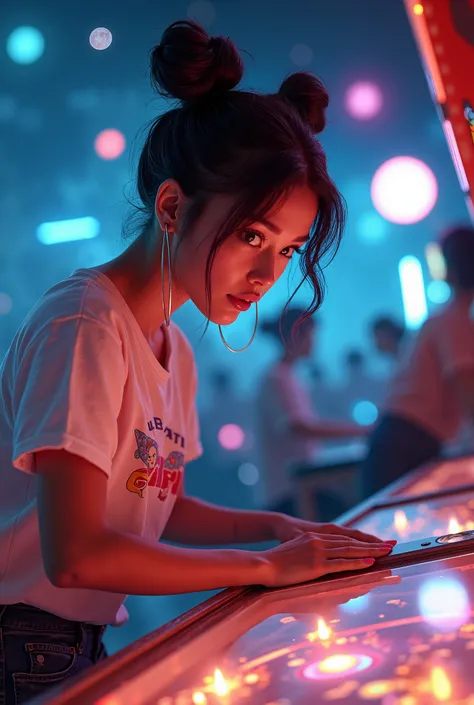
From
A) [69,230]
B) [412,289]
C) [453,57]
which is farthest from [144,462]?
[412,289]

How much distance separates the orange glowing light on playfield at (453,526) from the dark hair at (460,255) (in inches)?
48.9

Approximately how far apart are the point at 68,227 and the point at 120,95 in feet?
2.61

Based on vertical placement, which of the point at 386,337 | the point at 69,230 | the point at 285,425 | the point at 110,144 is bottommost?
the point at 285,425

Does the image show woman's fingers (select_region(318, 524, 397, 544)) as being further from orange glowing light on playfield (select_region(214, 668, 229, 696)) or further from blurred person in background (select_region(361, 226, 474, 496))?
blurred person in background (select_region(361, 226, 474, 496))

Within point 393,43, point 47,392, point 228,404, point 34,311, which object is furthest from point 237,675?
point 228,404

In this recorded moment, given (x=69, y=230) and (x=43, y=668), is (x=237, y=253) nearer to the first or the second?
(x=43, y=668)

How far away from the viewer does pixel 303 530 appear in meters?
0.90

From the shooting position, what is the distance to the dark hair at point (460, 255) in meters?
2.05

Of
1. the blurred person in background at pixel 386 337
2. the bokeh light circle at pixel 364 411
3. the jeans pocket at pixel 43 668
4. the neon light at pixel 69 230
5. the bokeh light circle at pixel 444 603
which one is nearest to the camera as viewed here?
the bokeh light circle at pixel 444 603

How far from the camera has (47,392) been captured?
2.12 ft

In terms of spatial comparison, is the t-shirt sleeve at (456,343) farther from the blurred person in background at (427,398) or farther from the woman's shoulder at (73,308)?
the woman's shoulder at (73,308)

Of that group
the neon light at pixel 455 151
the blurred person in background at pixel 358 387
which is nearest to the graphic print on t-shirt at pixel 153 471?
the neon light at pixel 455 151

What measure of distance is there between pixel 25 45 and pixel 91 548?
12.4ft

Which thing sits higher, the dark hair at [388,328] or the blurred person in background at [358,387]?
the blurred person in background at [358,387]
